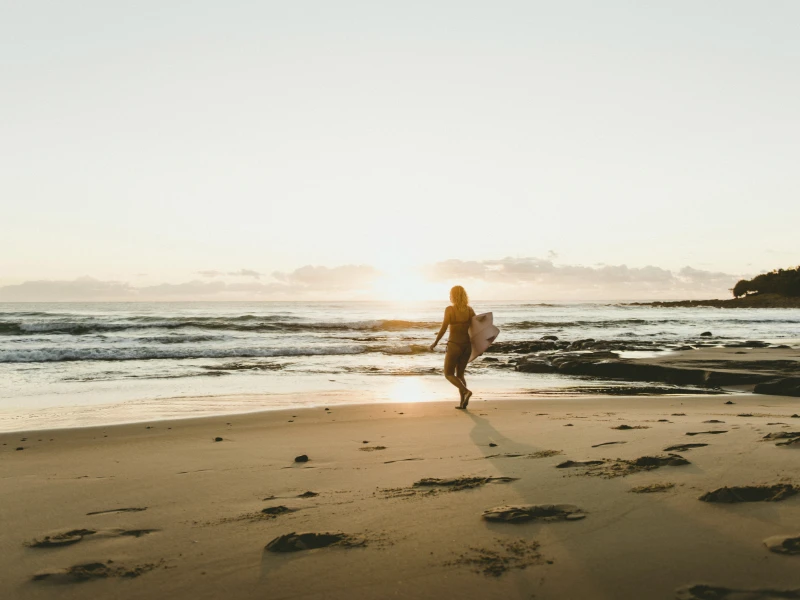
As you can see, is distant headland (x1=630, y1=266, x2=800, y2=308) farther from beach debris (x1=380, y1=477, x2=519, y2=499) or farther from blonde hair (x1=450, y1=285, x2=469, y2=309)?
beach debris (x1=380, y1=477, x2=519, y2=499)

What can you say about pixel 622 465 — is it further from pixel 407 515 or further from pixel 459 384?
pixel 459 384

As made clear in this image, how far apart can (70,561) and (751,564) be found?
3.53 meters

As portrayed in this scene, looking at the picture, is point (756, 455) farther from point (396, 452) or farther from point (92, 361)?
point (92, 361)

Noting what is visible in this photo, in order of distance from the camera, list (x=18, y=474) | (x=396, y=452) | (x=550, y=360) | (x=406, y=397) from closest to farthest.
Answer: (x=18, y=474) → (x=396, y=452) → (x=406, y=397) → (x=550, y=360)

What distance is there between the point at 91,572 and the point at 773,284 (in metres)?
107

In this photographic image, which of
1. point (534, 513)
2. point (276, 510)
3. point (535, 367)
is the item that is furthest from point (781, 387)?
point (276, 510)

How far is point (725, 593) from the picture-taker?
2.67 m

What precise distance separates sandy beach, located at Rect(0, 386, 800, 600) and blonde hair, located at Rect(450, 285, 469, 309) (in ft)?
11.4

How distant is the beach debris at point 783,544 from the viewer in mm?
3039

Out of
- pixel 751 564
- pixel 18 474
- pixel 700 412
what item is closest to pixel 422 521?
pixel 751 564

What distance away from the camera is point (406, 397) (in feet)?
38.5

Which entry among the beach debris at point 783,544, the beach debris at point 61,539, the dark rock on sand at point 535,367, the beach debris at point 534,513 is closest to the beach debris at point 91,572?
the beach debris at point 61,539

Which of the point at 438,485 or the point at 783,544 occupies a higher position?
the point at 783,544

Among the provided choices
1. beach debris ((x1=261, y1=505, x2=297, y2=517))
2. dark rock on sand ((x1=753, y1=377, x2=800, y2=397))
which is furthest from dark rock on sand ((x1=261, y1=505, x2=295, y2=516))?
dark rock on sand ((x1=753, y1=377, x2=800, y2=397))
